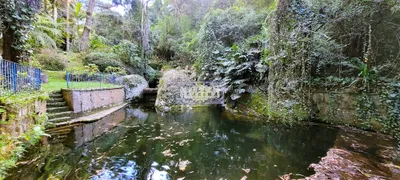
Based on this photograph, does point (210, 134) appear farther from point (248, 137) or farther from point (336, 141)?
point (336, 141)

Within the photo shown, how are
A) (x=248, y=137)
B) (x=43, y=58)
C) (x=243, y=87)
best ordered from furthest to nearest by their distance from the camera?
(x=43, y=58)
(x=243, y=87)
(x=248, y=137)

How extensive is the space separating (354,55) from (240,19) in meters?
6.08

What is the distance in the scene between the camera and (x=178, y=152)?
13.0 feet

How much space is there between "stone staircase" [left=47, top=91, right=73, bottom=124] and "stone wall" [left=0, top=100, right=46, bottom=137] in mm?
831

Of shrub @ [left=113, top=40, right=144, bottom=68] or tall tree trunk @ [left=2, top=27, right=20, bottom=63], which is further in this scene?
shrub @ [left=113, top=40, right=144, bottom=68]

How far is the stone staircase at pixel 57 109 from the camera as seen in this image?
18.8 ft

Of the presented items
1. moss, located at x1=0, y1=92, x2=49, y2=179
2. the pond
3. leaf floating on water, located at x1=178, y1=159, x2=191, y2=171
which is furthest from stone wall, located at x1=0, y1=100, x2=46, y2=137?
leaf floating on water, located at x1=178, y1=159, x2=191, y2=171

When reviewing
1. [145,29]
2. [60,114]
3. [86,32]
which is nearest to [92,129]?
[60,114]

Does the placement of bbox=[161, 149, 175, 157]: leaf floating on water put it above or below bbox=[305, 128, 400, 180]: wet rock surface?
below

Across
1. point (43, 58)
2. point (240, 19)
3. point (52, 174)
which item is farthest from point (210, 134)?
point (43, 58)

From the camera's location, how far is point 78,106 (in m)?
6.74

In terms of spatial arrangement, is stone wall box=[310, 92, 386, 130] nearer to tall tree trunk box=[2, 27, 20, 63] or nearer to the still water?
the still water

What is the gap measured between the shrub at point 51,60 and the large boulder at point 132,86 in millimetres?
3751

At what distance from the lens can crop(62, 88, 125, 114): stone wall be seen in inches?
260
